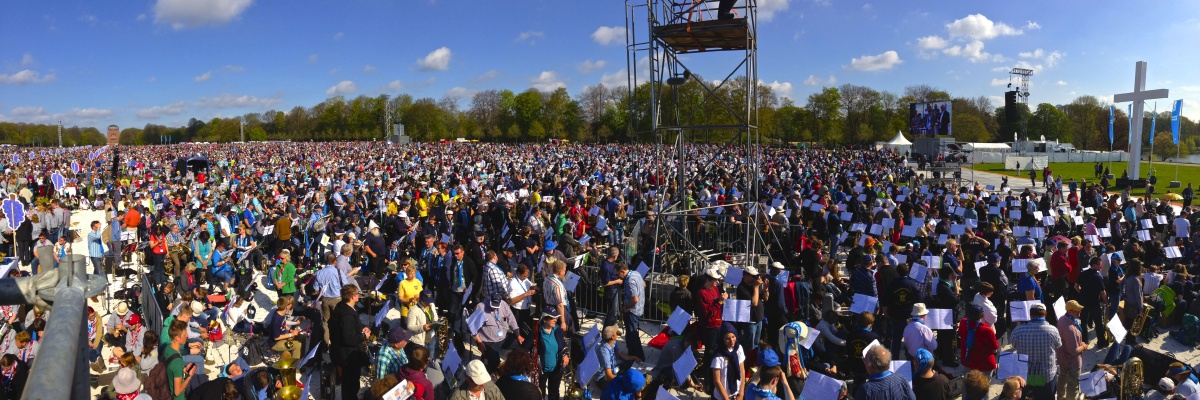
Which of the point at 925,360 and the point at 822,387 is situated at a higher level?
the point at 925,360

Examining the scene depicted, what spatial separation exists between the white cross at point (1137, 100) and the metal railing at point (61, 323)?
3757 cm

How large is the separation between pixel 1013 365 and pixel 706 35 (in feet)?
22.0

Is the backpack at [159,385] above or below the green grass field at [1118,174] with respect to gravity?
below

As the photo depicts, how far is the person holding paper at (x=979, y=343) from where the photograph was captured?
6684 millimetres

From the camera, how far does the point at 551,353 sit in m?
6.73

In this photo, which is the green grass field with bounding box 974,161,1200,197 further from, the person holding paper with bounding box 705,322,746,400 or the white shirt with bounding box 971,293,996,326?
the person holding paper with bounding box 705,322,746,400

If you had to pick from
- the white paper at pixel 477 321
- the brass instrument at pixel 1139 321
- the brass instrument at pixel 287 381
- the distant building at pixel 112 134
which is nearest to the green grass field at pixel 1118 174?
the brass instrument at pixel 1139 321

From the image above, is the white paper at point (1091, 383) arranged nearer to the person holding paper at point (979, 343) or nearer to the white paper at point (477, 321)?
the person holding paper at point (979, 343)

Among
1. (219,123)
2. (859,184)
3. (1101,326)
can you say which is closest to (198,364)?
(1101,326)

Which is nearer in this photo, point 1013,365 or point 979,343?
point 1013,365

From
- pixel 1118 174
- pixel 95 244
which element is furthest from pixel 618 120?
pixel 95 244

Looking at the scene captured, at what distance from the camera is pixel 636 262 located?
33.2 ft

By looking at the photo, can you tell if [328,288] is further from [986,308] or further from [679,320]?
[986,308]

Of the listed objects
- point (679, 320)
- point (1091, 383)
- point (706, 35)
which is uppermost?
point (706, 35)
